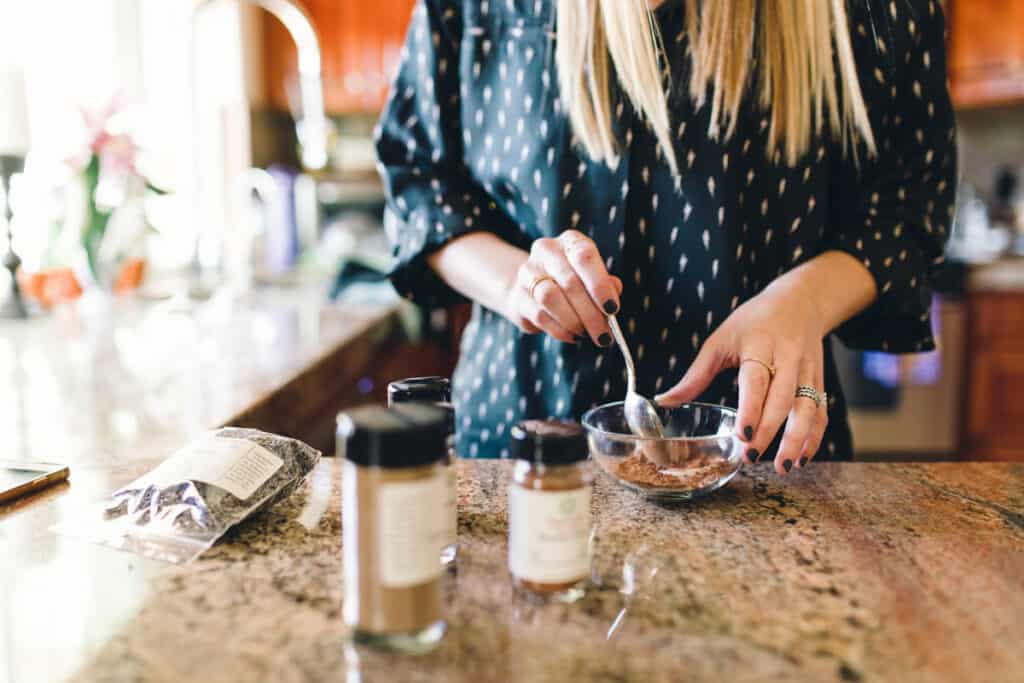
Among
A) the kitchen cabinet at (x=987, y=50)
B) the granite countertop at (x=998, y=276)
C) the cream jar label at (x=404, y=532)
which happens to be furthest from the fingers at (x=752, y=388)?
the kitchen cabinet at (x=987, y=50)

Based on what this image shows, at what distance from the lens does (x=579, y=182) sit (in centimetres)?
97

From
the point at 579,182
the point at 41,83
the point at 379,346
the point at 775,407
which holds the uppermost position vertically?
the point at 41,83

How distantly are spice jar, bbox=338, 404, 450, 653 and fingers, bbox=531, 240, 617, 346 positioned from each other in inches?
11.7

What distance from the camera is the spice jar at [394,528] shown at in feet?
1.53

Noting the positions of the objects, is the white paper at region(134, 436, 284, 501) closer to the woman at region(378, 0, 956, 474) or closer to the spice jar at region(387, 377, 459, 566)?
the spice jar at region(387, 377, 459, 566)

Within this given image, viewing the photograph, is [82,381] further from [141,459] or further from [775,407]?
[775,407]

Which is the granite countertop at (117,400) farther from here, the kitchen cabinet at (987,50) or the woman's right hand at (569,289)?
the kitchen cabinet at (987,50)

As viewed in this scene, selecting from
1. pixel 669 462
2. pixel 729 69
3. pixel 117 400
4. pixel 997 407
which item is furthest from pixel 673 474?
pixel 997 407

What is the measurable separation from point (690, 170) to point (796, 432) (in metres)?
0.34

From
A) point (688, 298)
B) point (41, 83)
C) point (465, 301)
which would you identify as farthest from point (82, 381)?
point (41, 83)

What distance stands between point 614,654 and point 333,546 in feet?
0.81

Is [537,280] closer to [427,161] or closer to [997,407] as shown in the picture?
[427,161]

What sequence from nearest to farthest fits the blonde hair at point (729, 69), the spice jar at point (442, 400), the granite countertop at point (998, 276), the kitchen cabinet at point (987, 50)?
the spice jar at point (442, 400) < the blonde hair at point (729, 69) < the granite countertop at point (998, 276) < the kitchen cabinet at point (987, 50)

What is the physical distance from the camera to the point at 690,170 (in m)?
0.95
